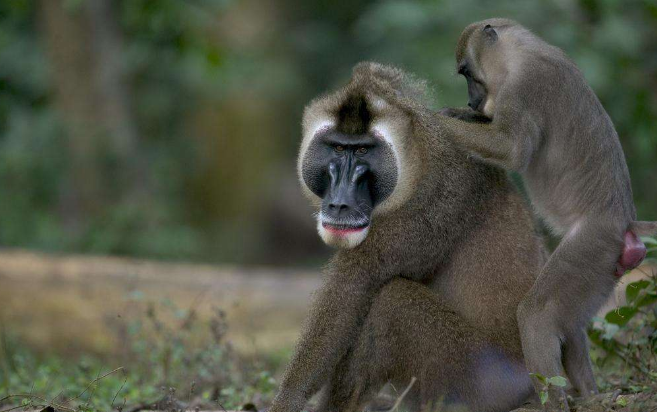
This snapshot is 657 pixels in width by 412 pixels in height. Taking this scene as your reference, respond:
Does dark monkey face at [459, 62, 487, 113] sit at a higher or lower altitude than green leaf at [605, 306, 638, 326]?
higher

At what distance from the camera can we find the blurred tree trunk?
45.9 ft

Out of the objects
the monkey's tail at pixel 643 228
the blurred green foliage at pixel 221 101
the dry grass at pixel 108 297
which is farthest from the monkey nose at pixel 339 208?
the blurred green foliage at pixel 221 101

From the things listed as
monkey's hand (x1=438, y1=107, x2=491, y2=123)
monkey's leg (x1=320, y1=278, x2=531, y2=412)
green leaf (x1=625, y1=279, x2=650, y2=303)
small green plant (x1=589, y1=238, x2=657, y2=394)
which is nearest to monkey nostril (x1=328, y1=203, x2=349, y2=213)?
monkey's leg (x1=320, y1=278, x2=531, y2=412)

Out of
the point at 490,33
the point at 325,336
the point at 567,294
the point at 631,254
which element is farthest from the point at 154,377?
the point at 631,254

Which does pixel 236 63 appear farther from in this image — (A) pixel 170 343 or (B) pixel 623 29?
(A) pixel 170 343

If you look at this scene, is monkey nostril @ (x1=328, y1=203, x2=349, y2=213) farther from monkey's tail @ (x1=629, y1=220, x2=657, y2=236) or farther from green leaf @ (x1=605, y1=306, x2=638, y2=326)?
green leaf @ (x1=605, y1=306, x2=638, y2=326)

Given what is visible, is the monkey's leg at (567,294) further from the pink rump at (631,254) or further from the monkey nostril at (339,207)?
the monkey nostril at (339,207)

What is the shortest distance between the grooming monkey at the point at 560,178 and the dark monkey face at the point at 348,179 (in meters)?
0.48

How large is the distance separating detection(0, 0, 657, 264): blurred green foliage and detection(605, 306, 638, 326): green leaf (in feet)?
14.1

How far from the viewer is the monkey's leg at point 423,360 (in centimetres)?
536

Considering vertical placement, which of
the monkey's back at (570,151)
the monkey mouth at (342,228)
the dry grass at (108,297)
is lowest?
the dry grass at (108,297)

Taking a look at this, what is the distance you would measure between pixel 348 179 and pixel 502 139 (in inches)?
35.5

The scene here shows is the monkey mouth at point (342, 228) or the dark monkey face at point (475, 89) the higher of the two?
the dark monkey face at point (475, 89)

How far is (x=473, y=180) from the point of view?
573 centimetres
